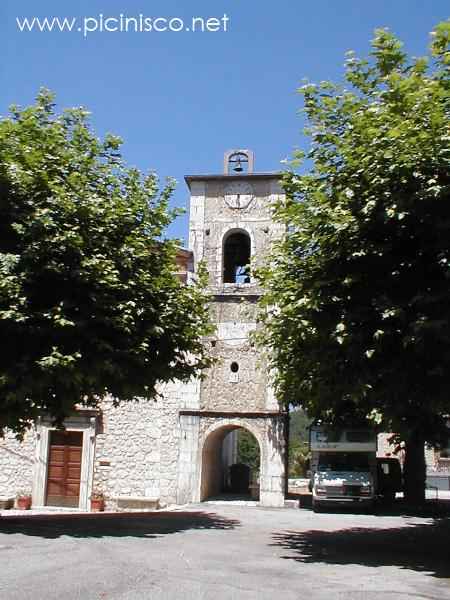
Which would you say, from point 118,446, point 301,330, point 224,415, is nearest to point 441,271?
point 301,330

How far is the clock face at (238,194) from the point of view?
23094 mm

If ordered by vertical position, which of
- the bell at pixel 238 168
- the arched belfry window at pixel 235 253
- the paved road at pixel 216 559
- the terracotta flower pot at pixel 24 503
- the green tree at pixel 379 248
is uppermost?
the bell at pixel 238 168

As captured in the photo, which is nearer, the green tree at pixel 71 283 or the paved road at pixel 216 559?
the paved road at pixel 216 559

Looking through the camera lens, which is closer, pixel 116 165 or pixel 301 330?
pixel 301 330

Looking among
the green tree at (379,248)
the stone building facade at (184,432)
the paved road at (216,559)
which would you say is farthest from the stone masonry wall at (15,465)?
the green tree at (379,248)

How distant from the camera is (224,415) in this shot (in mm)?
21359

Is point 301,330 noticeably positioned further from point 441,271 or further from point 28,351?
point 28,351

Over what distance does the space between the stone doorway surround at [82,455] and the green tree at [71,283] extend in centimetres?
846

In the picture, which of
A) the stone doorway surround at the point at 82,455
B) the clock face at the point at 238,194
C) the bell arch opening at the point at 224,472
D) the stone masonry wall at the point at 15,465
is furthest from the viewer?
the clock face at the point at 238,194

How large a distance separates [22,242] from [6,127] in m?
2.40

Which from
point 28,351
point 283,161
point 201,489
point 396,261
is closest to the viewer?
point 396,261

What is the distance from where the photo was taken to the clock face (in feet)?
75.8

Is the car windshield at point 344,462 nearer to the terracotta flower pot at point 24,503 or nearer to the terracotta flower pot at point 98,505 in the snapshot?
the terracotta flower pot at point 98,505

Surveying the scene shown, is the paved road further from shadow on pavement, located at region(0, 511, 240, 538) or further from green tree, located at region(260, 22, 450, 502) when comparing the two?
green tree, located at region(260, 22, 450, 502)
